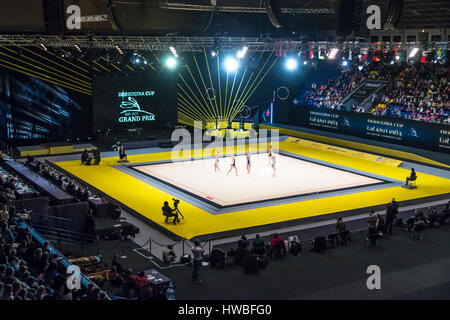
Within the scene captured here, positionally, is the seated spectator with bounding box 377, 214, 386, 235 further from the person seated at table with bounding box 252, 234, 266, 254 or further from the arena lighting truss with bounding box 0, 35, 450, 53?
the arena lighting truss with bounding box 0, 35, 450, 53

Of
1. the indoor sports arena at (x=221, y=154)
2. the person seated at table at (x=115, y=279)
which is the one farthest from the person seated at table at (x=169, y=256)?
the person seated at table at (x=115, y=279)

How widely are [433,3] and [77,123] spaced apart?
20624mm

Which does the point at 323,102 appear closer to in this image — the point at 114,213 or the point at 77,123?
the point at 77,123

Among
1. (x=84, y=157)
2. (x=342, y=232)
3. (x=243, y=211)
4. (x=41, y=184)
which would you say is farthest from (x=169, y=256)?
(x=84, y=157)

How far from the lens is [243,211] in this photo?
20891 millimetres

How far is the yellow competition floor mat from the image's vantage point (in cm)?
1964

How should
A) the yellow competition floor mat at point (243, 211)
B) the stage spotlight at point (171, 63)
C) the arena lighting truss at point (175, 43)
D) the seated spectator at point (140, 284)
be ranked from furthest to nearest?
1. the stage spotlight at point (171, 63)
2. the arena lighting truss at point (175, 43)
3. the yellow competition floor mat at point (243, 211)
4. the seated spectator at point (140, 284)

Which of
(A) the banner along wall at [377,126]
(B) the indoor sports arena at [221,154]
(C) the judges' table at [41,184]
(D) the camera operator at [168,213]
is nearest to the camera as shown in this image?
(B) the indoor sports arena at [221,154]

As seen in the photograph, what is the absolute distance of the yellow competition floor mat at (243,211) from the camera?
19.6 meters

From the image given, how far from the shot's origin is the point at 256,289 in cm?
1384

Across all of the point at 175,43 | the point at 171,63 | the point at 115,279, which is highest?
the point at 175,43

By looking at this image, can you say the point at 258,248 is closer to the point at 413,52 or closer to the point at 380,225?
the point at 380,225

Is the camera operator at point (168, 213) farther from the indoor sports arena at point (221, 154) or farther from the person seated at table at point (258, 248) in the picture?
the person seated at table at point (258, 248)

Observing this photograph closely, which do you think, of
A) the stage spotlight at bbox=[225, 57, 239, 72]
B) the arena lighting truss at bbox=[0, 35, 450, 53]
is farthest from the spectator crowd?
the arena lighting truss at bbox=[0, 35, 450, 53]
